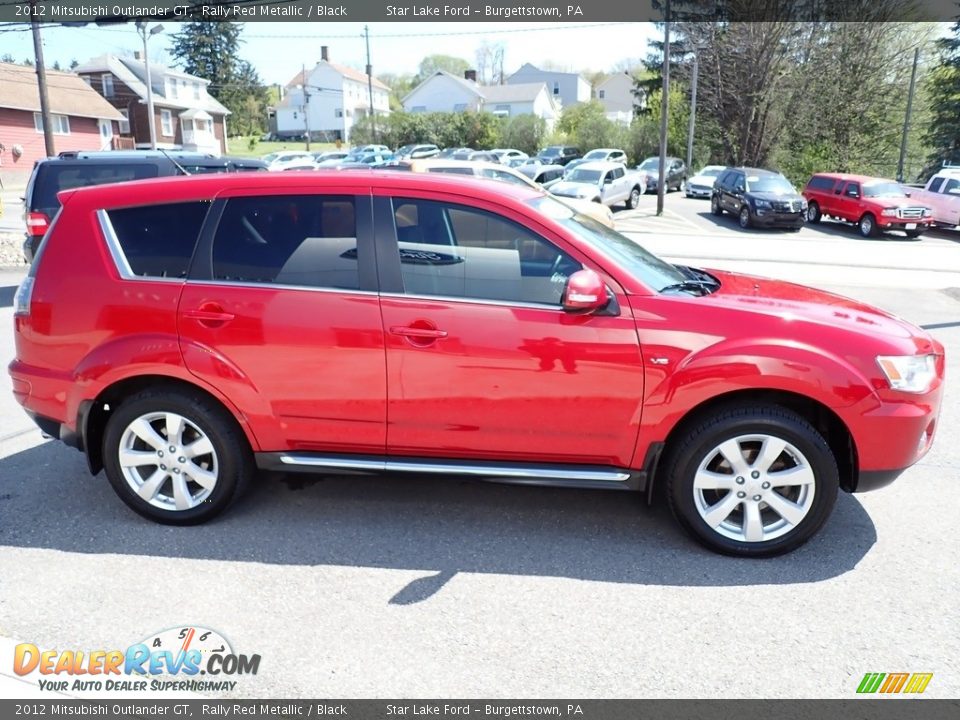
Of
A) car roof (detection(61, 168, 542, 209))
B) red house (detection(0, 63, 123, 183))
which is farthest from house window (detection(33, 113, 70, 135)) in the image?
car roof (detection(61, 168, 542, 209))

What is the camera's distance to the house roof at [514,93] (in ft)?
247

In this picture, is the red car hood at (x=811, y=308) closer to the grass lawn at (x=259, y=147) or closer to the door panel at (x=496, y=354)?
the door panel at (x=496, y=354)

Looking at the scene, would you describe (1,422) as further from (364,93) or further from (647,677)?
(364,93)

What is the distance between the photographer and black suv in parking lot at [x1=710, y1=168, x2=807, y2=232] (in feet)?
74.8

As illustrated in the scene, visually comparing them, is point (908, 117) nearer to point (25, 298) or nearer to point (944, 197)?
point (944, 197)

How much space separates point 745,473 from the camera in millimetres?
3646

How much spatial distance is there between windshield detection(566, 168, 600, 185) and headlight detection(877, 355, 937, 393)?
24.1 metres

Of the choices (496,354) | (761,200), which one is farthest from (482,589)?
(761,200)

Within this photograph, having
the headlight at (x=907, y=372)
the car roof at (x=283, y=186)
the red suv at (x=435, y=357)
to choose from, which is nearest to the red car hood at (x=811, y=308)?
the red suv at (x=435, y=357)

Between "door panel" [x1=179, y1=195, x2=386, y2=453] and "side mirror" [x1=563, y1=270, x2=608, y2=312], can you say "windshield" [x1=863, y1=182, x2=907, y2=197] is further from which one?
"door panel" [x1=179, y1=195, x2=386, y2=453]

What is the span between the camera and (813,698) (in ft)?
9.05

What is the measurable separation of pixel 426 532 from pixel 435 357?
0.98 metres

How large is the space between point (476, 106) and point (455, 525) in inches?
3006
